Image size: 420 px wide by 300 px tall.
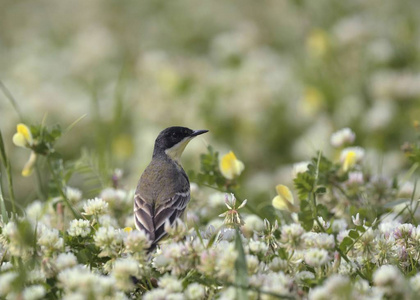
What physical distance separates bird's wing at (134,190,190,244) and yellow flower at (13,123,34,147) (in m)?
0.66

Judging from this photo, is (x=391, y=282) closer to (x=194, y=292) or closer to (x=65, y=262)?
(x=194, y=292)

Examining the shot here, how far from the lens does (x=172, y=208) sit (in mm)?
3494

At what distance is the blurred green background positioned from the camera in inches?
249

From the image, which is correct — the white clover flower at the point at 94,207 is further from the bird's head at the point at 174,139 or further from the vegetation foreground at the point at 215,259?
the bird's head at the point at 174,139

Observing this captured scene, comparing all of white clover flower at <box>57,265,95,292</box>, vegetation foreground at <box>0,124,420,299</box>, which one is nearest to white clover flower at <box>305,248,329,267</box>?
vegetation foreground at <box>0,124,420,299</box>

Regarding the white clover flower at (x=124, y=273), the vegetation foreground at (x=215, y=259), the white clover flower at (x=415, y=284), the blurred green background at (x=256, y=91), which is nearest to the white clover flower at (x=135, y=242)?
the vegetation foreground at (x=215, y=259)

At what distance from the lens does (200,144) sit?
655 cm

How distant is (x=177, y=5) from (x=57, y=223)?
26.5ft

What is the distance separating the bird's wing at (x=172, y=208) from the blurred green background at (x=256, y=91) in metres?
1.03

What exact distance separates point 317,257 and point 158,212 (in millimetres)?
1250

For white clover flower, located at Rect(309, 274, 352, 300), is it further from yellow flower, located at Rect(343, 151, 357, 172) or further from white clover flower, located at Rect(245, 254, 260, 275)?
yellow flower, located at Rect(343, 151, 357, 172)

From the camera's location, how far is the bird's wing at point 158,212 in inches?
127

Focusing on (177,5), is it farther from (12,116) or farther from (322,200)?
(322,200)

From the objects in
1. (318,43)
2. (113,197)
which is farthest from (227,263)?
(318,43)
